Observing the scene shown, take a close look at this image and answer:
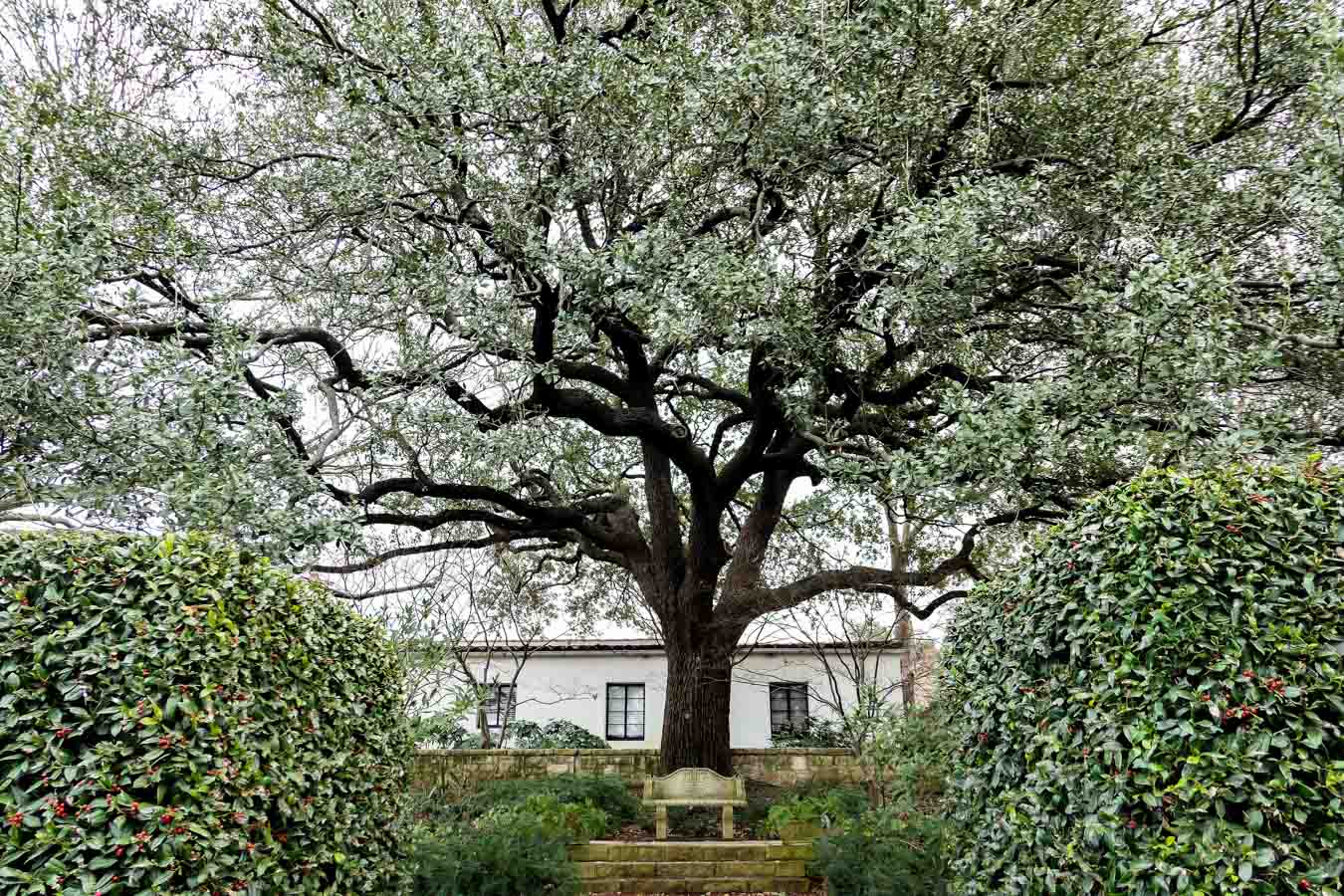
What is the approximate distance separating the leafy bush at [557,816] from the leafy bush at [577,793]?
0.26 metres

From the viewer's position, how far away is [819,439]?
299 inches

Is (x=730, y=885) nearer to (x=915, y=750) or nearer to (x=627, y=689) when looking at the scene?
(x=915, y=750)

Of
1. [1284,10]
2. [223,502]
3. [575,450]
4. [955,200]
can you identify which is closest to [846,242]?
[955,200]

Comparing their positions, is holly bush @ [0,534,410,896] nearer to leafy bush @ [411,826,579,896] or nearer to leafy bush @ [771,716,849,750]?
leafy bush @ [411,826,579,896]

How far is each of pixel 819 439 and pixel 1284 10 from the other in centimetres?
486

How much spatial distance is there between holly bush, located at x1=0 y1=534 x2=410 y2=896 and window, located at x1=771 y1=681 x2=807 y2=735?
Answer: 15450 mm

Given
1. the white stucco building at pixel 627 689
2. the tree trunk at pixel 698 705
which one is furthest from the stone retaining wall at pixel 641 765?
the white stucco building at pixel 627 689

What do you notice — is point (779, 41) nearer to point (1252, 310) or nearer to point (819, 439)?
point (819, 439)

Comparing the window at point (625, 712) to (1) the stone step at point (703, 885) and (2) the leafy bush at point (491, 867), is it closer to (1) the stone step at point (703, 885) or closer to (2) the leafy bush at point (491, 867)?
(1) the stone step at point (703, 885)

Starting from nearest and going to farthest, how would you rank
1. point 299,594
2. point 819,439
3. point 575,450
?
point 299,594, point 819,439, point 575,450

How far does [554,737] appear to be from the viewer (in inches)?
619

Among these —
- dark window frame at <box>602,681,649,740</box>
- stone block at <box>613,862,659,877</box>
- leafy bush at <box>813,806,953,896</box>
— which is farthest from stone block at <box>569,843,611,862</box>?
dark window frame at <box>602,681,649,740</box>

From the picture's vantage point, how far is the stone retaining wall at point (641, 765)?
1190cm

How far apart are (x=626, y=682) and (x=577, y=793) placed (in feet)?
31.1
